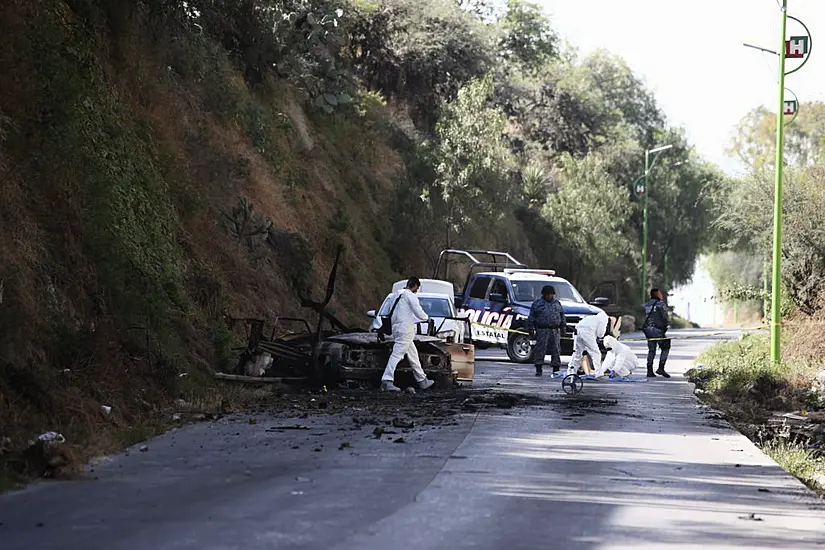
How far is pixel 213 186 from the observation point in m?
31.7

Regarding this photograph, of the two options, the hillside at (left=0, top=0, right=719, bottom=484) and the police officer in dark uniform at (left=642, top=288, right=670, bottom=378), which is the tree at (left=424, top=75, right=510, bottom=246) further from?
the police officer in dark uniform at (left=642, top=288, right=670, bottom=378)

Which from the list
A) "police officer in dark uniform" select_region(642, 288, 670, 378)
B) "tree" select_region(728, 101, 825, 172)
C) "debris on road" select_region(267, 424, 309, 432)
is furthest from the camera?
"tree" select_region(728, 101, 825, 172)

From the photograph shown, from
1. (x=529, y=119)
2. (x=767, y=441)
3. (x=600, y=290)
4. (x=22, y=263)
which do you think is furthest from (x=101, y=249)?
(x=529, y=119)

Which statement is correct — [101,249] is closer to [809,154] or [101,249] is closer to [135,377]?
[135,377]

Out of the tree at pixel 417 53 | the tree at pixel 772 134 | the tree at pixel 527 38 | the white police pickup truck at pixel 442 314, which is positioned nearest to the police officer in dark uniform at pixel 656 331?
the white police pickup truck at pixel 442 314

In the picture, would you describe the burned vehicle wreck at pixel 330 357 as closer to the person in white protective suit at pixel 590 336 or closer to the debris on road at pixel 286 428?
the person in white protective suit at pixel 590 336

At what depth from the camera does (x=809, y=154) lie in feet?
297

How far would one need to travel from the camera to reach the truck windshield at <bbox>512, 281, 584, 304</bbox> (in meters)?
32.6

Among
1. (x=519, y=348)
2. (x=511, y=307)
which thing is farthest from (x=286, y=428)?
(x=511, y=307)

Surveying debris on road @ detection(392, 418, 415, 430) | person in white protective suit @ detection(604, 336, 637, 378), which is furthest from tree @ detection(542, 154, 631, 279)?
debris on road @ detection(392, 418, 415, 430)

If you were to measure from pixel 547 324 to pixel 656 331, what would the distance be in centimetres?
343

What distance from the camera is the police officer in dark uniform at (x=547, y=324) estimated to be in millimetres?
25172

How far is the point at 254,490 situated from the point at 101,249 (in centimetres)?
976

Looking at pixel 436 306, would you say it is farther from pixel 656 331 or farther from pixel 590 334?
pixel 590 334
